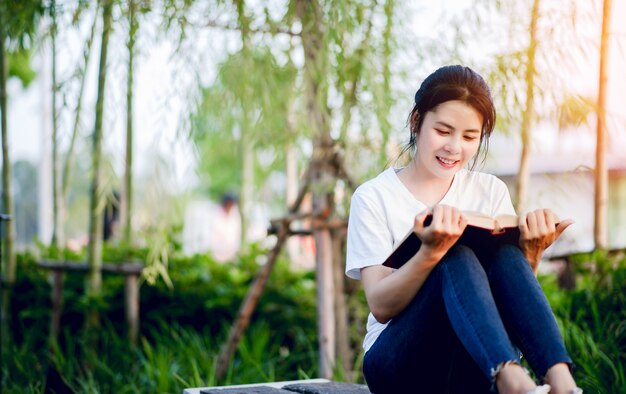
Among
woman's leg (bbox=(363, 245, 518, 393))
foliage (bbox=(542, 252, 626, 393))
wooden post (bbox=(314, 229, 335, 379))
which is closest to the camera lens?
woman's leg (bbox=(363, 245, 518, 393))

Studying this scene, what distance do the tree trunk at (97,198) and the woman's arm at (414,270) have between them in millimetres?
1863

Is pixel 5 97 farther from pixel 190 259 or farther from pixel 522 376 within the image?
pixel 522 376

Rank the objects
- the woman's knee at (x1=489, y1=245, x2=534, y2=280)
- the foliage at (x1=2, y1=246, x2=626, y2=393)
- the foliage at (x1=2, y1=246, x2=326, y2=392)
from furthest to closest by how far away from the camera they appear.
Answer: the foliage at (x1=2, y1=246, x2=326, y2=392), the foliage at (x1=2, y1=246, x2=626, y2=393), the woman's knee at (x1=489, y1=245, x2=534, y2=280)

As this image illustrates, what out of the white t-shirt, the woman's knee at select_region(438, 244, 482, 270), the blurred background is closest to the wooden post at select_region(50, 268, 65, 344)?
the blurred background

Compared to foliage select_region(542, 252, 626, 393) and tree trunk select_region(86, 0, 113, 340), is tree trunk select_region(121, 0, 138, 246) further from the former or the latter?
foliage select_region(542, 252, 626, 393)

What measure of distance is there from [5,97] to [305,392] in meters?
2.25

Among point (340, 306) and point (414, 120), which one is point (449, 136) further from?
point (340, 306)

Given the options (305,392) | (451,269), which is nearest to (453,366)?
(451,269)

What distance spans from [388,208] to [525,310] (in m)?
0.42

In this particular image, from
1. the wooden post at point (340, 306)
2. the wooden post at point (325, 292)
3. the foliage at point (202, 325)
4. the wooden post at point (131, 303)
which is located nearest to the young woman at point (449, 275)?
the foliage at point (202, 325)

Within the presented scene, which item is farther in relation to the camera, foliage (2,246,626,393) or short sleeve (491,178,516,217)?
foliage (2,246,626,393)

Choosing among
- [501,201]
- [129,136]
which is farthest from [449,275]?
[129,136]

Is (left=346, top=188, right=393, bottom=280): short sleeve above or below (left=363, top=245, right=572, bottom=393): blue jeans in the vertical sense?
above

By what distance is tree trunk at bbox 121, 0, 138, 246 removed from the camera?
10.9ft
